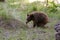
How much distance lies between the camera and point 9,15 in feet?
29.9

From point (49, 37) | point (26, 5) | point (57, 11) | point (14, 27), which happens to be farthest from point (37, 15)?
point (26, 5)

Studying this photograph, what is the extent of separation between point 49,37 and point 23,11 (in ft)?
13.8

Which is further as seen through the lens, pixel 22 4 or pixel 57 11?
pixel 22 4

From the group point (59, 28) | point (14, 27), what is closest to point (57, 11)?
point (14, 27)

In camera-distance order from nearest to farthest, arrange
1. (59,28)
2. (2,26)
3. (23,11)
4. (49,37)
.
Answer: (59,28) → (49,37) → (2,26) → (23,11)

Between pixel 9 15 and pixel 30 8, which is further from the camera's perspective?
pixel 30 8

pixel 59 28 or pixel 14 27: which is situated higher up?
pixel 59 28

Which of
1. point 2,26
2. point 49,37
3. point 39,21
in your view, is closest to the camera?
point 49,37

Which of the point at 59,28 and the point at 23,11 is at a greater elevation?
the point at 59,28

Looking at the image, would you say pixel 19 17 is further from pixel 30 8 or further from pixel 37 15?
pixel 30 8

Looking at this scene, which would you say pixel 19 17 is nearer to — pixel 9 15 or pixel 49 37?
pixel 9 15

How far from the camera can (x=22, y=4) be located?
42.1 feet

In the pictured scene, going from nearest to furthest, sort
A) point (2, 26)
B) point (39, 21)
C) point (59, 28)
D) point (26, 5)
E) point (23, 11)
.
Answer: point (59, 28) → point (2, 26) → point (39, 21) → point (23, 11) → point (26, 5)

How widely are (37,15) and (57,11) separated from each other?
8.56 feet
